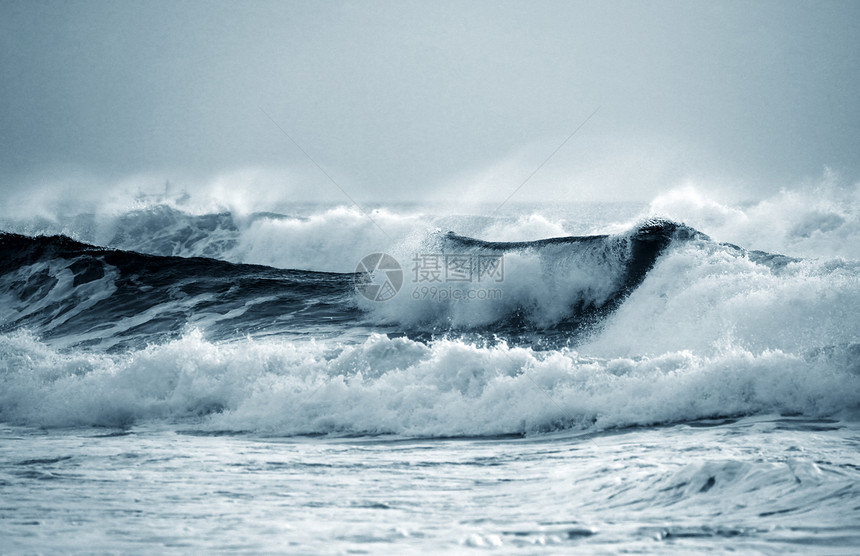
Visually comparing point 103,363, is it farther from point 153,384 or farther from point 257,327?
point 257,327

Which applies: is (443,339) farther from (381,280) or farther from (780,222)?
(780,222)

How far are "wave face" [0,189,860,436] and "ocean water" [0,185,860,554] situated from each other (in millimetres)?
45

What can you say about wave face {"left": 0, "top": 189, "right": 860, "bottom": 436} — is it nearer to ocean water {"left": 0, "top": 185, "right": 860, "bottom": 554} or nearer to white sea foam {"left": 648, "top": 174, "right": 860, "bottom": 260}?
ocean water {"left": 0, "top": 185, "right": 860, "bottom": 554}

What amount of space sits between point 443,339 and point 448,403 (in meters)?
2.66

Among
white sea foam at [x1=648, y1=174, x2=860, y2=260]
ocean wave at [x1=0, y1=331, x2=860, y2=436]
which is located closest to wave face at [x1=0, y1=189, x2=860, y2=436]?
ocean wave at [x1=0, y1=331, x2=860, y2=436]

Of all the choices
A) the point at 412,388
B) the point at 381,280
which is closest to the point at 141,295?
the point at 381,280

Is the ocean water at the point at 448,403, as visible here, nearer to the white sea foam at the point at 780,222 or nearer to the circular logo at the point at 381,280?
the circular logo at the point at 381,280

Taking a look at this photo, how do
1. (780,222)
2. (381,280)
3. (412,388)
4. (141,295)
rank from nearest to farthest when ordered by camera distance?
(412,388), (141,295), (381,280), (780,222)

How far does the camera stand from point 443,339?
32.8 feet

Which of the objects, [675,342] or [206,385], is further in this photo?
[675,342]

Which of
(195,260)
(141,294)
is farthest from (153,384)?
(195,260)

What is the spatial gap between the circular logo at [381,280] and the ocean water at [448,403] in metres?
0.10

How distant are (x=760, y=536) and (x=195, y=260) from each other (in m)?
15.3

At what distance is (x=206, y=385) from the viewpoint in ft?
27.3
